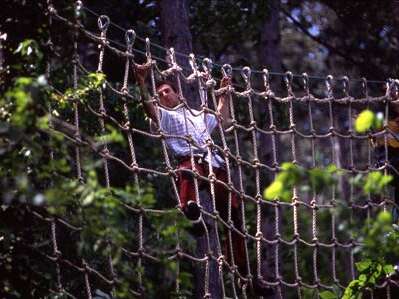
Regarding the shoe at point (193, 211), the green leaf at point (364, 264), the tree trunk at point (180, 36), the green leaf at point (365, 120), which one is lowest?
the green leaf at point (365, 120)

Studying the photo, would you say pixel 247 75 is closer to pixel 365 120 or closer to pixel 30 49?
pixel 30 49

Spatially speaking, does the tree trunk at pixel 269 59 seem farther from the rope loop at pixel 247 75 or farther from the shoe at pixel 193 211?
the shoe at pixel 193 211

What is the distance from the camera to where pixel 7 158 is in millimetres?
2691

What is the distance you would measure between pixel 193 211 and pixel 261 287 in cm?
58

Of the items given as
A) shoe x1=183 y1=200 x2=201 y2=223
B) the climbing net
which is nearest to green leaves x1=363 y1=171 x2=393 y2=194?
the climbing net

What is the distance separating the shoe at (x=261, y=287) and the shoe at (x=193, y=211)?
0.50 metres

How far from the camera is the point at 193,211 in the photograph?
4145 mm

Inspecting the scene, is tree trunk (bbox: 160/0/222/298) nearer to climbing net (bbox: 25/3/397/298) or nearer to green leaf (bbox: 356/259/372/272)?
climbing net (bbox: 25/3/397/298)

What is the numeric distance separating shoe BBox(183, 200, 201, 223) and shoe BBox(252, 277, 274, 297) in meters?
0.50

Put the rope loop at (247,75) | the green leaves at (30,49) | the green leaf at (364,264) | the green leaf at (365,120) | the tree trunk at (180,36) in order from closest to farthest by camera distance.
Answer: the green leaf at (365,120) → the green leaves at (30,49) → the green leaf at (364,264) → the rope loop at (247,75) → the tree trunk at (180,36)

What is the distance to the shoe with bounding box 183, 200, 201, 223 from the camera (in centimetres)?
413

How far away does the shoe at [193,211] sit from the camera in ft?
13.5

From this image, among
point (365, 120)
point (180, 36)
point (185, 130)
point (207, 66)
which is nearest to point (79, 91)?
point (185, 130)

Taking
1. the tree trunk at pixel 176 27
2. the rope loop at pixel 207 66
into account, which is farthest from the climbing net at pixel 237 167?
the tree trunk at pixel 176 27
